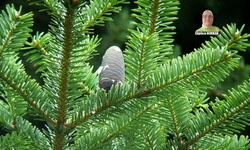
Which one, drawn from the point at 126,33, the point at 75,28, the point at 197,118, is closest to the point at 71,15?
the point at 75,28

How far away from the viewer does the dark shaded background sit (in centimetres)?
136

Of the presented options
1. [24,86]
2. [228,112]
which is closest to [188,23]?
[228,112]

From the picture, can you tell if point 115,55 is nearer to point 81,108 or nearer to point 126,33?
point 81,108

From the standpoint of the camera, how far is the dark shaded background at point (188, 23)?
1363 millimetres

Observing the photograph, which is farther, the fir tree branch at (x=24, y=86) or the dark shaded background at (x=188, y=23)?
the dark shaded background at (x=188, y=23)

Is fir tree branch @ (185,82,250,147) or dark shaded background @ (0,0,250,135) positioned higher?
dark shaded background @ (0,0,250,135)

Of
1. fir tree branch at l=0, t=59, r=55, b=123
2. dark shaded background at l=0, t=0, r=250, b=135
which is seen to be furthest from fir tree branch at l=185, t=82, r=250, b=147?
dark shaded background at l=0, t=0, r=250, b=135

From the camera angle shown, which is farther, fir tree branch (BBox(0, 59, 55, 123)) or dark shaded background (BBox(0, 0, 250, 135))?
dark shaded background (BBox(0, 0, 250, 135))

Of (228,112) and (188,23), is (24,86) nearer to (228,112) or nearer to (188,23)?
(228,112)

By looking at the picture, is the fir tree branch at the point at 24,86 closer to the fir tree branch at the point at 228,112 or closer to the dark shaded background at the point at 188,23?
the fir tree branch at the point at 228,112

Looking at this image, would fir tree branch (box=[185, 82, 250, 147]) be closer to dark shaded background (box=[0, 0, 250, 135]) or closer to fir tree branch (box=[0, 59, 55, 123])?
fir tree branch (box=[0, 59, 55, 123])

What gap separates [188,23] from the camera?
153 cm

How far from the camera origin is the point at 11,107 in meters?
0.48

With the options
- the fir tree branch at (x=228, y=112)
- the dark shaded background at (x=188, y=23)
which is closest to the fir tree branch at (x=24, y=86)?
the fir tree branch at (x=228, y=112)
